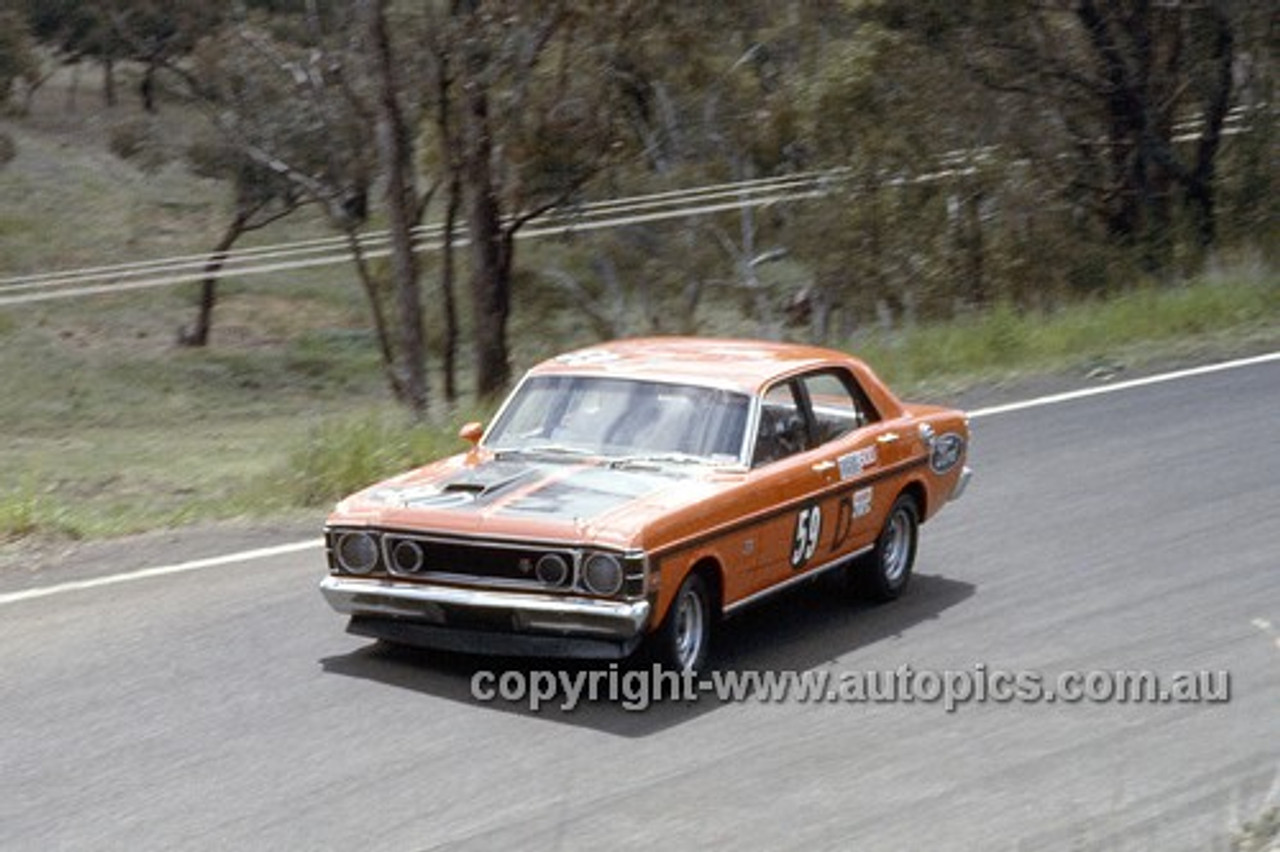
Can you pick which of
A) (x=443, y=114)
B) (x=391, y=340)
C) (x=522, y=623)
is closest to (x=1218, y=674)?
(x=522, y=623)

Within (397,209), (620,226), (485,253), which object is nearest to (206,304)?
(620,226)

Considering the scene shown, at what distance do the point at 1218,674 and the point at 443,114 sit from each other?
20.0m

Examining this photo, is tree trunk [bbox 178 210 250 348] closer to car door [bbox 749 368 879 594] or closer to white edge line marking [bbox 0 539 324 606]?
white edge line marking [bbox 0 539 324 606]

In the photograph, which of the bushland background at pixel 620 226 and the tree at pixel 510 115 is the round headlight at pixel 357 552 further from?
the tree at pixel 510 115

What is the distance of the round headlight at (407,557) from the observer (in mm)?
8742

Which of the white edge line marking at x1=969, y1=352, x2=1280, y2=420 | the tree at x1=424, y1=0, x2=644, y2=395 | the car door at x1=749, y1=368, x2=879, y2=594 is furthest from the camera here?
the tree at x1=424, y1=0, x2=644, y2=395

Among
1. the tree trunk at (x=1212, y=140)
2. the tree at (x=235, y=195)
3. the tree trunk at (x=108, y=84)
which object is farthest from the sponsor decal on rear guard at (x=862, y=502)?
the tree trunk at (x=108, y=84)

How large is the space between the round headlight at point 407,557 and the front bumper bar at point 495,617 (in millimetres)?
63

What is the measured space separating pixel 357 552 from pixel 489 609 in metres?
0.70

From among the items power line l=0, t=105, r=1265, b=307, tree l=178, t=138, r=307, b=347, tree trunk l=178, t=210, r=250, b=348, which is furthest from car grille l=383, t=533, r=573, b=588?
tree l=178, t=138, r=307, b=347

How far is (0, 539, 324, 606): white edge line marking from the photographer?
1053 centimetres

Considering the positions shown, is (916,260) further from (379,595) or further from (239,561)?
(379,595)

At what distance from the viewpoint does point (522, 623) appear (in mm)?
8555

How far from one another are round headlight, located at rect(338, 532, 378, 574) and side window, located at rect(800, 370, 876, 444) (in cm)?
242
